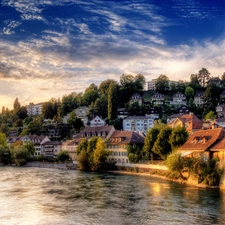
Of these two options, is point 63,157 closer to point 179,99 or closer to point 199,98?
point 179,99

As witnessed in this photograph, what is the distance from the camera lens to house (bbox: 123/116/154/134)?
122438mm

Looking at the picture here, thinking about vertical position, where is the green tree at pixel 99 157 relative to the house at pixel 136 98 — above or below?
below

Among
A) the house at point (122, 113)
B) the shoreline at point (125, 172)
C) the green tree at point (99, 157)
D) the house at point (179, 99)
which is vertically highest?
the house at point (179, 99)

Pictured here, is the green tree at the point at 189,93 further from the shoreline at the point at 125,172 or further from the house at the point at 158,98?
the shoreline at the point at 125,172

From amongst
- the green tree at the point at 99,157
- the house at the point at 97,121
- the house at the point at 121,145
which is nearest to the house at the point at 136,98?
the house at the point at 97,121

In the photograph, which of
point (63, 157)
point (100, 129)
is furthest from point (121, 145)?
point (63, 157)

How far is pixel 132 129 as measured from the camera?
4781 inches

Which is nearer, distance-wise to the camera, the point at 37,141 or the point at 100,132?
the point at 100,132

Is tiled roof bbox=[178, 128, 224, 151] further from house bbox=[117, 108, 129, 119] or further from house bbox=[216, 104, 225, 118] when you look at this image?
house bbox=[117, 108, 129, 119]

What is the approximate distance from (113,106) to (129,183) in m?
81.6

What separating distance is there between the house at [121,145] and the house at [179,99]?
7010 cm

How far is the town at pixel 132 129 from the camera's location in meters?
45.5

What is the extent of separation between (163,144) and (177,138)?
2.68 metres

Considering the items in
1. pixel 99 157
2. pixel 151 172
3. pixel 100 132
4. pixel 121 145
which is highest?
pixel 100 132
